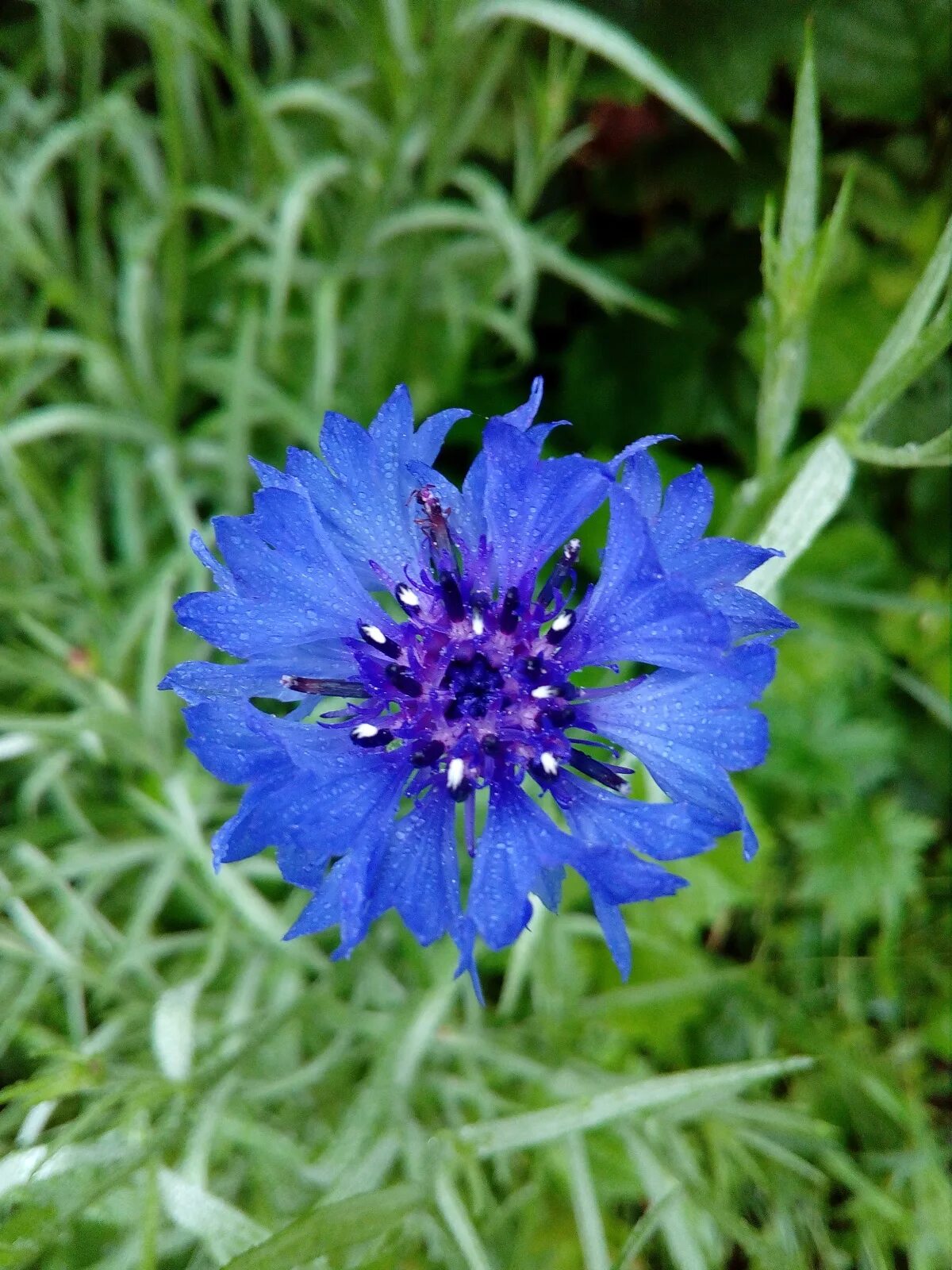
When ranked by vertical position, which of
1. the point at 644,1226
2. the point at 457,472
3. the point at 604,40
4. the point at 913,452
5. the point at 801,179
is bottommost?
the point at 644,1226

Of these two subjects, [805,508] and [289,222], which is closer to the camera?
[805,508]

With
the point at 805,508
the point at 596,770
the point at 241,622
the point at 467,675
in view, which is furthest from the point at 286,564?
the point at 805,508

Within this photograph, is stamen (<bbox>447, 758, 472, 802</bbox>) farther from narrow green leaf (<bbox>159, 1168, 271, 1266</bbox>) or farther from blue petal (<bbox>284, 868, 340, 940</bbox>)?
narrow green leaf (<bbox>159, 1168, 271, 1266</bbox>)

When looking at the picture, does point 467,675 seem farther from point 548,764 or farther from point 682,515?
point 682,515

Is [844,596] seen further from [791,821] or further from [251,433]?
[251,433]

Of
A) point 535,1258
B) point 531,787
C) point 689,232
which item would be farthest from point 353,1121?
point 689,232
